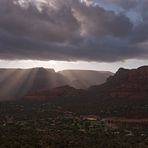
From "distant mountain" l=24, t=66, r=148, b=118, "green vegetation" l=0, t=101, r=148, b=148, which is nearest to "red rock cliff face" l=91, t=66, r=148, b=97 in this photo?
"distant mountain" l=24, t=66, r=148, b=118

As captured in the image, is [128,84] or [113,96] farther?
[128,84]

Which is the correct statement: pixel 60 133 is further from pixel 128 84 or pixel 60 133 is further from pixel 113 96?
pixel 128 84

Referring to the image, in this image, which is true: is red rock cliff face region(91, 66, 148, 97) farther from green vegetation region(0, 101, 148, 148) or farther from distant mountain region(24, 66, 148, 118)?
green vegetation region(0, 101, 148, 148)

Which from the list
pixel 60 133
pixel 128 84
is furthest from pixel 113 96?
pixel 60 133

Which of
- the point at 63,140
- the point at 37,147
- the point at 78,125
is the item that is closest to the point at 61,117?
the point at 78,125

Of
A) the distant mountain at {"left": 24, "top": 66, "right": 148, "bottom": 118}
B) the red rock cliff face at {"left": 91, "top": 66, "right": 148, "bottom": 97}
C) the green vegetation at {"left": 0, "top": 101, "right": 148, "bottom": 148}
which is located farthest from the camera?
the red rock cliff face at {"left": 91, "top": 66, "right": 148, "bottom": 97}

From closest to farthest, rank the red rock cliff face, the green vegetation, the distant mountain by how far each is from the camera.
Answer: the green vegetation, the distant mountain, the red rock cliff face

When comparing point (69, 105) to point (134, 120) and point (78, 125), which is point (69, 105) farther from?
point (78, 125)

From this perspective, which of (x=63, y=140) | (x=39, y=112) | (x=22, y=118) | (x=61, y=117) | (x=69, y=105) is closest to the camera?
(x=63, y=140)
